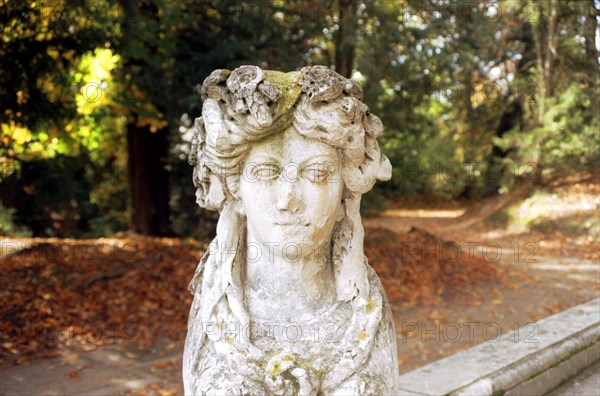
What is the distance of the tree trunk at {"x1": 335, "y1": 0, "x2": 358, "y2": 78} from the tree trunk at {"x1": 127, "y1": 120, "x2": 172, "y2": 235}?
3345mm

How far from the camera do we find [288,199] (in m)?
2.43

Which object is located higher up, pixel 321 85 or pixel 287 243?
pixel 321 85

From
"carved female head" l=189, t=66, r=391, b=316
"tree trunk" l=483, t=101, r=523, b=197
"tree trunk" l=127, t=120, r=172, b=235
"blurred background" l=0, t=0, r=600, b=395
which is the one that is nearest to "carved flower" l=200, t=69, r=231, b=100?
"carved female head" l=189, t=66, r=391, b=316

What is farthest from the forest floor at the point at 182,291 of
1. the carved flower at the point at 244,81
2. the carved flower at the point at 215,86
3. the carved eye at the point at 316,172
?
the carved flower at the point at 244,81

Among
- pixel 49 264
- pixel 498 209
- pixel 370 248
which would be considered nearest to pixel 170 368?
pixel 49 264

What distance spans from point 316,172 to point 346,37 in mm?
7803

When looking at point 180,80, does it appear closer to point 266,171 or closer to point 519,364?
point 519,364

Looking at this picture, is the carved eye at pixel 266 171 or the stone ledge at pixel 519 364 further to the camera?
the stone ledge at pixel 519 364

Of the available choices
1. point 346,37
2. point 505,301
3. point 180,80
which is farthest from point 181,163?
point 505,301

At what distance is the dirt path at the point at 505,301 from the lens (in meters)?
7.18

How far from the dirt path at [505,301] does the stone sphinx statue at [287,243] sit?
3362 millimetres

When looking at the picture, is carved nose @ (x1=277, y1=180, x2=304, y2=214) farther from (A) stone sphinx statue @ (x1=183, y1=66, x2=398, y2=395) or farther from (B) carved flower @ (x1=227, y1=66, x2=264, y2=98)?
(B) carved flower @ (x1=227, y1=66, x2=264, y2=98)

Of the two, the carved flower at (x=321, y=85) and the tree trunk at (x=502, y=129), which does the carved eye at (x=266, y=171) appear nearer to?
the carved flower at (x=321, y=85)

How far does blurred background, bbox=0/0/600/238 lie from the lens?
25.5 feet
